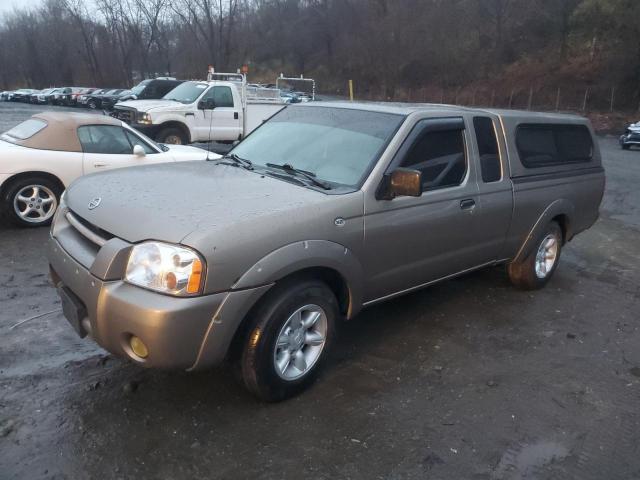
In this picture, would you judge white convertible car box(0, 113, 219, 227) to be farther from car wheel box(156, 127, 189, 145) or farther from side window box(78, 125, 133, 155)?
car wheel box(156, 127, 189, 145)

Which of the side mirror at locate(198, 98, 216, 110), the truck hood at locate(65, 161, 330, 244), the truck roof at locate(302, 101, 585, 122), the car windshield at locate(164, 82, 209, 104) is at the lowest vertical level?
the side mirror at locate(198, 98, 216, 110)

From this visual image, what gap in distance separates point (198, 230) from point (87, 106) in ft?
139

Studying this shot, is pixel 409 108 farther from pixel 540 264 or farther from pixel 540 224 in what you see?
pixel 540 264

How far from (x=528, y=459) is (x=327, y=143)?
7.98 feet

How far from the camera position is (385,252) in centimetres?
385

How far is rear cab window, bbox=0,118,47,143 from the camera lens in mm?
7312

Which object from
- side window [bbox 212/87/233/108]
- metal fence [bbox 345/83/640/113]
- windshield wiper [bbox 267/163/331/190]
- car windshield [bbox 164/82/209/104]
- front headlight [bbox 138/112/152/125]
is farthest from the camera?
metal fence [bbox 345/83/640/113]

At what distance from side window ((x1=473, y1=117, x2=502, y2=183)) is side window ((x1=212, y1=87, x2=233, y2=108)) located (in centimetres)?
1010

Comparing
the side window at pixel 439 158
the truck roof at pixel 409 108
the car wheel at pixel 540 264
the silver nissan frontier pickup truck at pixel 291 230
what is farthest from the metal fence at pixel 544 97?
the side window at pixel 439 158

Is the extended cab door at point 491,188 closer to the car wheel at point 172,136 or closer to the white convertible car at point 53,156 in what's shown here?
the white convertible car at point 53,156

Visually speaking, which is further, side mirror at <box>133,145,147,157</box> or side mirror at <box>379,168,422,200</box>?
side mirror at <box>133,145,147,157</box>

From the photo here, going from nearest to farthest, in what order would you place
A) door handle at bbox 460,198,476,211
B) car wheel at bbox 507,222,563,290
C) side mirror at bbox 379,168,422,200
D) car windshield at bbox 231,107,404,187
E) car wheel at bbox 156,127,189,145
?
side mirror at bbox 379,168,422,200
car windshield at bbox 231,107,404,187
door handle at bbox 460,198,476,211
car wheel at bbox 507,222,563,290
car wheel at bbox 156,127,189,145

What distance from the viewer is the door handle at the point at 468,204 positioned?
442 centimetres

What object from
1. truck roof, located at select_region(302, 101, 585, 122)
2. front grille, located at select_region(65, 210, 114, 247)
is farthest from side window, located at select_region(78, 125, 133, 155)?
front grille, located at select_region(65, 210, 114, 247)
